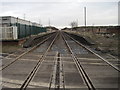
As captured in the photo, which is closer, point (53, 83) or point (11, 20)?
point (53, 83)

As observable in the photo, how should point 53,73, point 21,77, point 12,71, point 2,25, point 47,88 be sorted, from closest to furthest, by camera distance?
point 47,88
point 21,77
point 53,73
point 12,71
point 2,25

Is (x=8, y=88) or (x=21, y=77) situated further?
(x=21, y=77)


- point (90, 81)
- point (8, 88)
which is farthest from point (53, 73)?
point (8, 88)

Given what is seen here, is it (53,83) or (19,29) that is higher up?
(19,29)

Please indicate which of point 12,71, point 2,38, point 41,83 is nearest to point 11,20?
point 2,38

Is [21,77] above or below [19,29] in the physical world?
below

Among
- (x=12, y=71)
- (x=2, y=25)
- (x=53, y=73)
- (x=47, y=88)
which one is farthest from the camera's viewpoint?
(x=2, y=25)

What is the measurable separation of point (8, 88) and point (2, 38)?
63.9ft

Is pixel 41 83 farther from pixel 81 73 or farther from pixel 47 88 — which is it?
pixel 81 73

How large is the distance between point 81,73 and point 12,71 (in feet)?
10.4

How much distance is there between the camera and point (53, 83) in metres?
7.29

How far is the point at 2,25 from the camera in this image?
27531mm

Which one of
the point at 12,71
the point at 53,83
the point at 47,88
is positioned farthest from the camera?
the point at 12,71

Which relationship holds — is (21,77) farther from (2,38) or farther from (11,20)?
(11,20)
